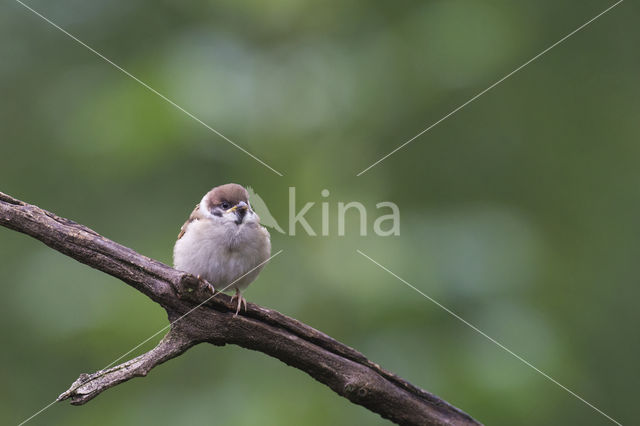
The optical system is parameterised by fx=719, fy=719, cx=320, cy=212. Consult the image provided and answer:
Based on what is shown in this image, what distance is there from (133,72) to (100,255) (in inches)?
88.4

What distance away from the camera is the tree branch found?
3291 millimetres

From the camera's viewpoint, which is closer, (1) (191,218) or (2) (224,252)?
(2) (224,252)

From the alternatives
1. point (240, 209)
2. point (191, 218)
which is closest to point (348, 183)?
point (240, 209)

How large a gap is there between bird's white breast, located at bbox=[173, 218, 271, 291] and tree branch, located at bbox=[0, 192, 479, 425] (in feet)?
3.36

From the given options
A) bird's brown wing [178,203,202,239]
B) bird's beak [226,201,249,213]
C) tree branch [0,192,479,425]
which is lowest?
tree branch [0,192,479,425]

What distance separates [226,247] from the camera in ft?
14.8

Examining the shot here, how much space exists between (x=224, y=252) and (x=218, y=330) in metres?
1.13

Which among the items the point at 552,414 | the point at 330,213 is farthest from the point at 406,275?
the point at 552,414

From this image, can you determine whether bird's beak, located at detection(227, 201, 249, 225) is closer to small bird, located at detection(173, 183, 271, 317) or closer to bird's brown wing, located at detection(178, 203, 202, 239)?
small bird, located at detection(173, 183, 271, 317)

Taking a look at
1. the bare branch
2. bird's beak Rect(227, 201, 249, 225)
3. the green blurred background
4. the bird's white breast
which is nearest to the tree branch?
the bare branch

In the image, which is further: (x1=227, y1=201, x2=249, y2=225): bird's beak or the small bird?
(x1=227, y1=201, x2=249, y2=225): bird's beak

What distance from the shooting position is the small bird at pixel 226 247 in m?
4.51

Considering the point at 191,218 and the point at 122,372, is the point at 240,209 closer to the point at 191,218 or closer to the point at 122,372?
the point at 191,218

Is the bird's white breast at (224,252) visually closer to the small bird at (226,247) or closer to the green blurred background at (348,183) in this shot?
the small bird at (226,247)
